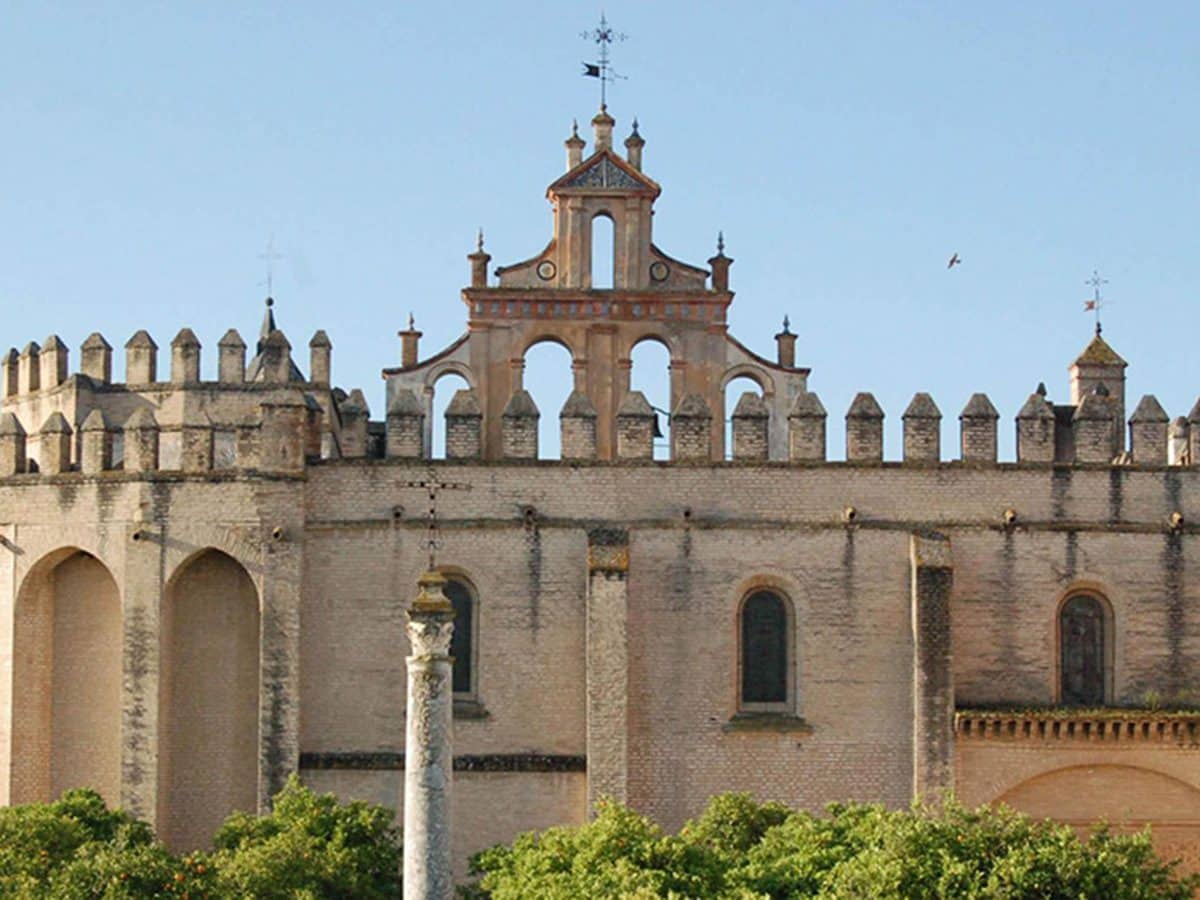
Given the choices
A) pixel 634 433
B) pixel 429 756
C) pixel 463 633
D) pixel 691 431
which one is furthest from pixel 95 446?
pixel 429 756

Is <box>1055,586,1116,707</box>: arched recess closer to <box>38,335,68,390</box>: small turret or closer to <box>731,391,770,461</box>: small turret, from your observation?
<box>731,391,770,461</box>: small turret

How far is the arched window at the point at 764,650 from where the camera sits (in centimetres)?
4566

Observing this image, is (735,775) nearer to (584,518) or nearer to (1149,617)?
(584,518)

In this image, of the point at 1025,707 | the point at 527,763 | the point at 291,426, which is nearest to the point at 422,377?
the point at 291,426

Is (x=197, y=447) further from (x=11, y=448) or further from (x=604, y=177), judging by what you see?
(x=604, y=177)

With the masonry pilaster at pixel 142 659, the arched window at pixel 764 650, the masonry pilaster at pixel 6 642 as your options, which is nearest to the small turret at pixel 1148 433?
the arched window at pixel 764 650

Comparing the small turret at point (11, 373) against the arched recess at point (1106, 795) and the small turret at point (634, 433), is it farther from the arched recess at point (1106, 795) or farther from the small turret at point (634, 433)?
the arched recess at point (1106, 795)

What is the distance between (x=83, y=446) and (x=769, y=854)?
16342mm

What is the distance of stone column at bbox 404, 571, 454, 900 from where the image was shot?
102ft

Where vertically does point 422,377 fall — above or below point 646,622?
above

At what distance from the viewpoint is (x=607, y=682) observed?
44500 millimetres

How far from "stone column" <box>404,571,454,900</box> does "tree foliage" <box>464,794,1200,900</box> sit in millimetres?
3473

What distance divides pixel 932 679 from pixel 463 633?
28.1 ft

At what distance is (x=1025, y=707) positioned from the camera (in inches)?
1788
